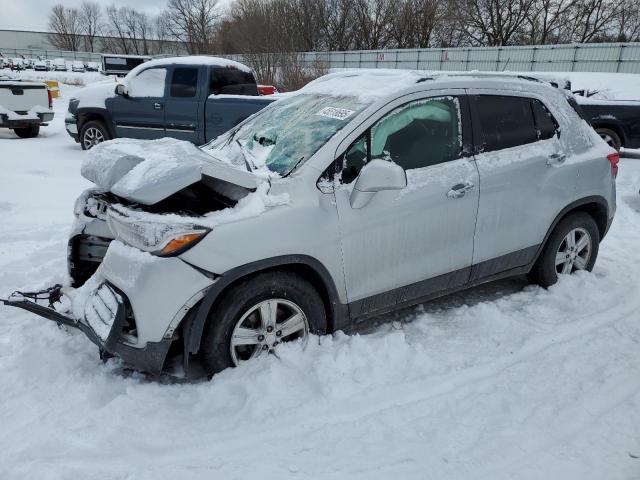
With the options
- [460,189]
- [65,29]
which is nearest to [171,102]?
[460,189]

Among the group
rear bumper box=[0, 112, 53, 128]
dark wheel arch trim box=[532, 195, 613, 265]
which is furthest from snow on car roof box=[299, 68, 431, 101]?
rear bumper box=[0, 112, 53, 128]

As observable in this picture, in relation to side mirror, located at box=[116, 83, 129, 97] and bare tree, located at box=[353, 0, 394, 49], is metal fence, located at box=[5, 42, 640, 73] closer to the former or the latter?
bare tree, located at box=[353, 0, 394, 49]

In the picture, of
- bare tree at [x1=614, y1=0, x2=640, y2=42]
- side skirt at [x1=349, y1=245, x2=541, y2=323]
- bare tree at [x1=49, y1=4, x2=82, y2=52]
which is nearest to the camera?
side skirt at [x1=349, y1=245, x2=541, y2=323]

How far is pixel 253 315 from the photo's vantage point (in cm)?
304

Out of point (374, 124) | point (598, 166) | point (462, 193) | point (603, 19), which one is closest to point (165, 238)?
point (374, 124)

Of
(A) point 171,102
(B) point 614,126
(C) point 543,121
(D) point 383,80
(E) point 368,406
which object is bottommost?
(E) point 368,406

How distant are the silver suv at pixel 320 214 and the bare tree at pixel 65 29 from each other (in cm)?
12236

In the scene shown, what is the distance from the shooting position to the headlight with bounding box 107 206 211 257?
2707 millimetres

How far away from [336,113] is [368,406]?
1.90 metres

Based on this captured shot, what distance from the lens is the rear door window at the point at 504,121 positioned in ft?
12.3

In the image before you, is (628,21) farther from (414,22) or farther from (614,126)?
(614,126)

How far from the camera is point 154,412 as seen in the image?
9.12 ft

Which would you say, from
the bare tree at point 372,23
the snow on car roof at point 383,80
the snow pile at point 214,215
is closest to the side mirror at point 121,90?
the snow on car roof at point 383,80

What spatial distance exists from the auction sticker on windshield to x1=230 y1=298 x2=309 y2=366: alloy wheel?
50.3 inches
